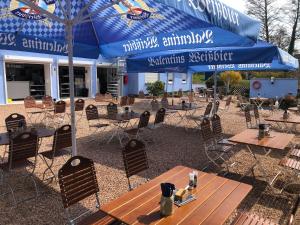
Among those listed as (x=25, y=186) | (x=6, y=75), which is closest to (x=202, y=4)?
(x=25, y=186)

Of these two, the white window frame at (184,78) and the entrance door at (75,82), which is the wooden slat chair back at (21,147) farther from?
the white window frame at (184,78)

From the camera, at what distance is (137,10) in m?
4.34

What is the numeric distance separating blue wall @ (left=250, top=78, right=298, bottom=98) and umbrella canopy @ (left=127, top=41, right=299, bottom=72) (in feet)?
28.8

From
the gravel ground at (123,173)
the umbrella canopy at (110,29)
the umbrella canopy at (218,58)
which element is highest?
the umbrella canopy at (110,29)

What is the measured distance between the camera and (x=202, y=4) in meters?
3.05

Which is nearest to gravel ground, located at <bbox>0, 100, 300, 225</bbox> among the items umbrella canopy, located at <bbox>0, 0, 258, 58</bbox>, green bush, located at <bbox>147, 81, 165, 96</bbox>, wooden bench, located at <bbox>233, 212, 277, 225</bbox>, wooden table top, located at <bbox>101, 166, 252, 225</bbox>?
wooden bench, located at <bbox>233, 212, 277, 225</bbox>

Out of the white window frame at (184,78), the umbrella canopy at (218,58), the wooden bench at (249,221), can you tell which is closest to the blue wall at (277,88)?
the umbrella canopy at (218,58)

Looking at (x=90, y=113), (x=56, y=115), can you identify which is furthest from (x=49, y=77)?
(x=90, y=113)

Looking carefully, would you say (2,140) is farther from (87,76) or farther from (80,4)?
(87,76)

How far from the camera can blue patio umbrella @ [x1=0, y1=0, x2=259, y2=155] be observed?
154 inches

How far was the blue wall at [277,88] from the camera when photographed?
1705 centimetres

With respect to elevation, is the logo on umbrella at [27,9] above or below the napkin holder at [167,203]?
above

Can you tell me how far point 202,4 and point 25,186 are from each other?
3652 mm

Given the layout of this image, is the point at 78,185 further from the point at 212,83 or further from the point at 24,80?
the point at 212,83
